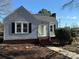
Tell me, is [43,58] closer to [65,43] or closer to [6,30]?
[65,43]

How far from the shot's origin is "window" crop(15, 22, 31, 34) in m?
27.5

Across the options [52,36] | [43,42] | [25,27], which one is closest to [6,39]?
[25,27]

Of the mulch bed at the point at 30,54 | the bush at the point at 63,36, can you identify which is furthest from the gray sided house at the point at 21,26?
the mulch bed at the point at 30,54

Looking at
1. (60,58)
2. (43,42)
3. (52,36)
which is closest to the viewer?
(60,58)

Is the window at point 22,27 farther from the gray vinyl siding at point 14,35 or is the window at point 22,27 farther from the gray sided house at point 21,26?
the gray vinyl siding at point 14,35

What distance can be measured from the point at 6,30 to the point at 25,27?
8.69 feet

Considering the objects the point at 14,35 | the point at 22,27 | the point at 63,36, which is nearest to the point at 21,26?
the point at 22,27

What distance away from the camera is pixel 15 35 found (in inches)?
1094

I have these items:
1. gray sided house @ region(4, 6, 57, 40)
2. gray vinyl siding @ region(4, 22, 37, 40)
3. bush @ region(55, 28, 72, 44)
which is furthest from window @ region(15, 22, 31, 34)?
bush @ region(55, 28, 72, 44)

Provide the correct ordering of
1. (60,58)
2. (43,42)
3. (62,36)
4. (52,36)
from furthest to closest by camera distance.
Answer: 1. (52,36)
2. (43,42)
3. (62,36)
4. (60,58)

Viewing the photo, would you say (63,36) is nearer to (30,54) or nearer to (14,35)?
(14,35)

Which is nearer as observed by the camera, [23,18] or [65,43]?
[65,43]

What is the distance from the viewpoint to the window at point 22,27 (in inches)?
1085

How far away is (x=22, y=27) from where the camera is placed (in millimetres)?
27578
